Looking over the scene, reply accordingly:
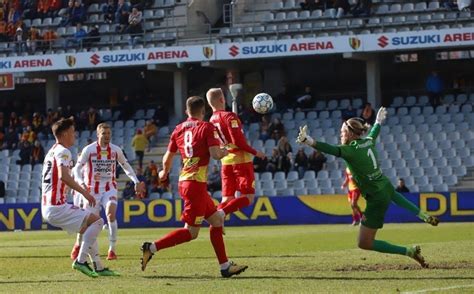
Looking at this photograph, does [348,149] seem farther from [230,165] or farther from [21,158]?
[21,158]

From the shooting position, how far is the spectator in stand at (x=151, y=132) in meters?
44.1

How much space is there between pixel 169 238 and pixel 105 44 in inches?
1214

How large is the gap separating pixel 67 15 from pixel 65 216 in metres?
33.8

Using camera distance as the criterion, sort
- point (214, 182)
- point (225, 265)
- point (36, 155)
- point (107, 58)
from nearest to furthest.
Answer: point (225, 265) → point (214, 182) → point (107, 58) → point (36, 155)

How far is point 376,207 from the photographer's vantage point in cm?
1542

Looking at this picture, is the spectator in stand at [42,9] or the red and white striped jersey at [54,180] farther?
the spectator in stand at [42,9]

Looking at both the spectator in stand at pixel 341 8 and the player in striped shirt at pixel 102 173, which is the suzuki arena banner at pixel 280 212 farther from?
the player in striped shirt at pixel 102 173

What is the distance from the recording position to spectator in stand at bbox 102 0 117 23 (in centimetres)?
4722

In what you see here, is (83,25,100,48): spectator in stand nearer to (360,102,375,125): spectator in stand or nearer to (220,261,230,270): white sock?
(360,102,375,125): spectator in stand

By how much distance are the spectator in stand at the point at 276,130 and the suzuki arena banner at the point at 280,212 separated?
6811mm

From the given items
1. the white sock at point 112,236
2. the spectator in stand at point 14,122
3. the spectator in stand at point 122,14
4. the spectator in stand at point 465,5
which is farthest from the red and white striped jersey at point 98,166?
the spectator in stand at point 14,122

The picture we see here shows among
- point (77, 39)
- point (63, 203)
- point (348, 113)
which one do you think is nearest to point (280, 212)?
point (348, 113)

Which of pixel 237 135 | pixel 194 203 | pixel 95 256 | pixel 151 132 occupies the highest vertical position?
pixel 151 132

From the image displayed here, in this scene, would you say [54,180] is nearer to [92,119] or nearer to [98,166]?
[98,166]
